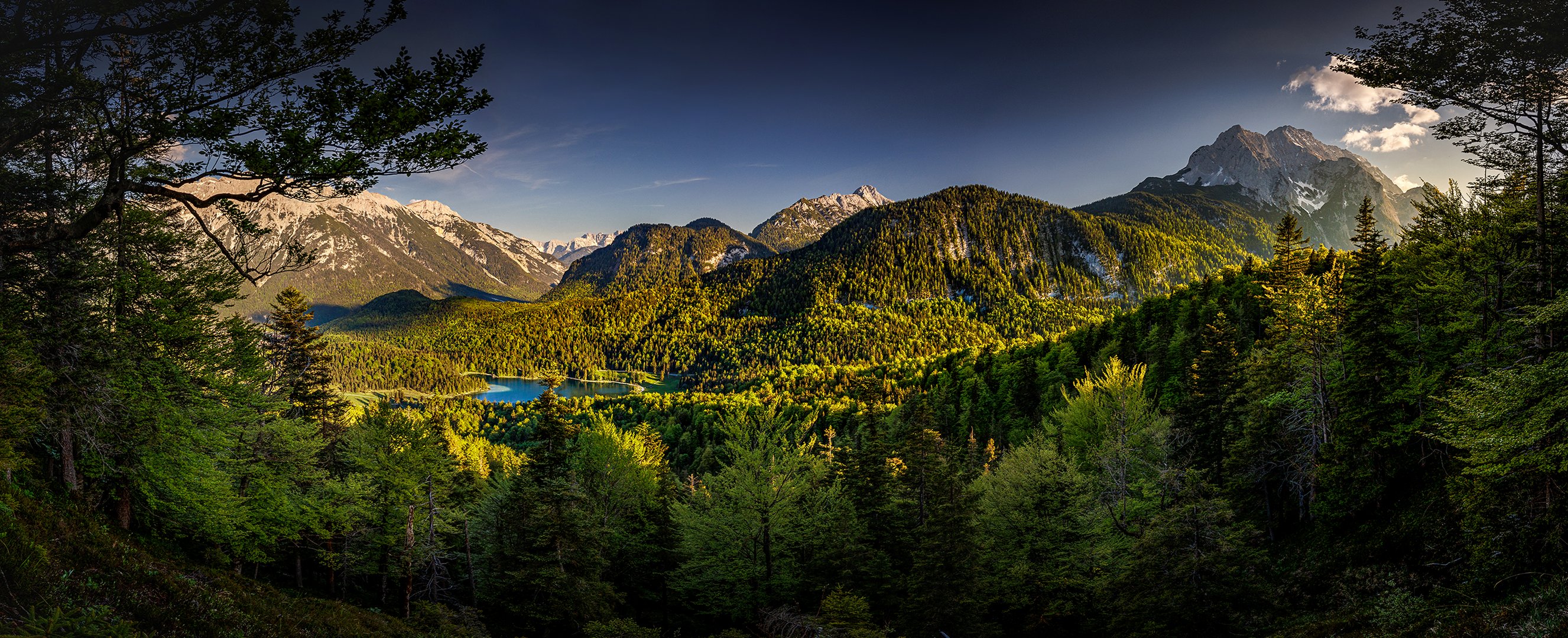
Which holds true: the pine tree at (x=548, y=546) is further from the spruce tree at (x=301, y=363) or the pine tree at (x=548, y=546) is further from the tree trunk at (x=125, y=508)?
the spruce tree at (x=301, y=363)

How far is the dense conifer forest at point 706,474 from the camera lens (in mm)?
9367

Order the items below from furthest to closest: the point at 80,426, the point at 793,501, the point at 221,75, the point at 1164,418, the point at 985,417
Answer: the point at 985,417, the point at 1164,418, the point at 793,501, the point at 80,426, the point at 221,75

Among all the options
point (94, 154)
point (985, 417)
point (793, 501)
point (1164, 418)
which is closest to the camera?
point (94, 154)

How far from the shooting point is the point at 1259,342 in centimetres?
3731

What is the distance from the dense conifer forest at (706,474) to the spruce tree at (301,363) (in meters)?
0.24

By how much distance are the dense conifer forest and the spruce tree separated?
0.24 m

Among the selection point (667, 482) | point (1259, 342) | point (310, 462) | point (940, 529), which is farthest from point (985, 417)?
point (310, 462)

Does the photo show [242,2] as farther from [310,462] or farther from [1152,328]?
[1152,328]

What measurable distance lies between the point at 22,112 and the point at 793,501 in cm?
2392

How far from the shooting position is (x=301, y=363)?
3391 cm

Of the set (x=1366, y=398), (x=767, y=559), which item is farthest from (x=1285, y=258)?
(x=767, y=559)

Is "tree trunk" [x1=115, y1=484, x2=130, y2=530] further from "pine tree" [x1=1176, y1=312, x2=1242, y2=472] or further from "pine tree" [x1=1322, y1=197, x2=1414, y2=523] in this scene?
"pine tree" [x1=1322, y1=197, x2=1414, y2=523]

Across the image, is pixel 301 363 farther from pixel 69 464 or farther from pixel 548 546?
pixel 548 546

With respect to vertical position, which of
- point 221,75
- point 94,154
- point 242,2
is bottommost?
point 94,154
